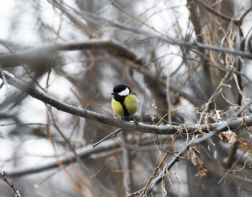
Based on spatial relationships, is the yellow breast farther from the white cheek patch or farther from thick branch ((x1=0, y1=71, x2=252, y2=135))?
thick branch ((x1=0, y1=71, x2=252, y2=135))

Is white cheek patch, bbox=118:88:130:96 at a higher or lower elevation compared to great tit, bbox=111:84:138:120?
higher

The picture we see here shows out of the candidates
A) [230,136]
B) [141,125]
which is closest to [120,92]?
Answer: [141,125]

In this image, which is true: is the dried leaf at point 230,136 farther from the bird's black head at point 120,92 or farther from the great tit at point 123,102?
the bird's black head at point 120,92

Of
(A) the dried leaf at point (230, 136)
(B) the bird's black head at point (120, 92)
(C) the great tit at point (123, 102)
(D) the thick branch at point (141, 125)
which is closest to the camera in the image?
(D) the thick branch at point (141, 125)

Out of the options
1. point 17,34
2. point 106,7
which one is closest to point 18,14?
point 17,34

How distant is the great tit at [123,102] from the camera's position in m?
4.02

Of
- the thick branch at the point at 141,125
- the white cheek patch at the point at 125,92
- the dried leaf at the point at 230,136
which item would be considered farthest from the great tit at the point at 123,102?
the dried leaf at the point at 230,136

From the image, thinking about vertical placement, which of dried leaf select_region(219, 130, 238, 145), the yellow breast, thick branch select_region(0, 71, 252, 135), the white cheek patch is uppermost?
the white cheek patch

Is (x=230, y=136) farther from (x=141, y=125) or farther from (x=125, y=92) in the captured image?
(x=125, y=92)

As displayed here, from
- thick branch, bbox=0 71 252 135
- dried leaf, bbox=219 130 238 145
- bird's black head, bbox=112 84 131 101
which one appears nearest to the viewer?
thick branch, bbox=0 71 252 135

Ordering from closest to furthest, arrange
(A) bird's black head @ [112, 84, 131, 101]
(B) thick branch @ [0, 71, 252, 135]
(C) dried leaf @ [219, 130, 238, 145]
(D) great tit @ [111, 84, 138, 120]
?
(B) thick branch @ [0, 71, 252, 135] → (C) dried leaf @ [219, 130, 238, 145] → (D) great tit @ [111, 84, 138, 120] → (A) bird's black head @ [112, 84, 131, 101]

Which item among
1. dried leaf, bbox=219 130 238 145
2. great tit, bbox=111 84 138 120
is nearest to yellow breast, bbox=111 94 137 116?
great tit, bbox=111 84 138 120

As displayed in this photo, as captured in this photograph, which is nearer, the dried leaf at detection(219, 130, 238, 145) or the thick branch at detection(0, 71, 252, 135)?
the thick branch at detection(0, 71, 252, 135)

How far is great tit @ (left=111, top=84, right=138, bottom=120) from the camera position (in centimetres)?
402
